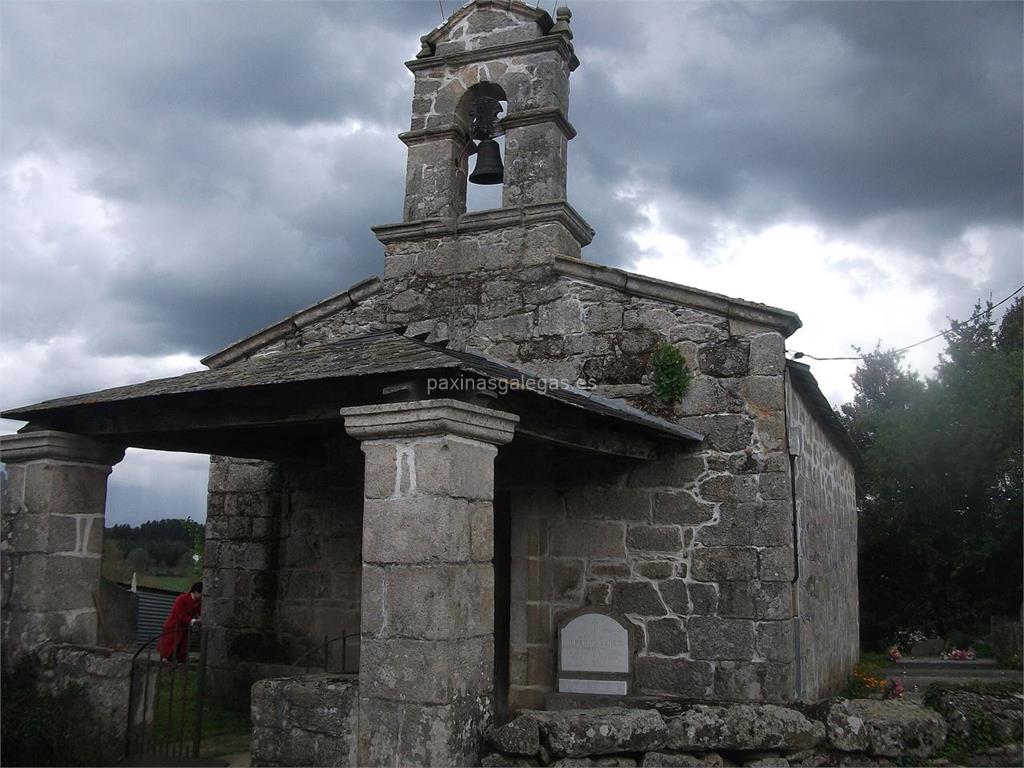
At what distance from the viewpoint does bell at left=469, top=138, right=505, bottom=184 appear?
7.96m

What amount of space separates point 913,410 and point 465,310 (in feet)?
46.4

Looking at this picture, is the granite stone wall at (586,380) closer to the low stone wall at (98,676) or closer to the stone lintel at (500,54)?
the stone lintel at (500,54)

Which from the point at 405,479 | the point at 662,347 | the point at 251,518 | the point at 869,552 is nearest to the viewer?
the point at 405,479

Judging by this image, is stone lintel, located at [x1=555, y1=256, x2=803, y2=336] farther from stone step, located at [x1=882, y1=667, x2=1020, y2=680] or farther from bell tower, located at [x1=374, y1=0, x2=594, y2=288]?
stone step, located at [x1=882, y1=667, x2=1020, y2=680]

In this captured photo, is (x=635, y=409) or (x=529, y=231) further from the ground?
(x=529, y=231)

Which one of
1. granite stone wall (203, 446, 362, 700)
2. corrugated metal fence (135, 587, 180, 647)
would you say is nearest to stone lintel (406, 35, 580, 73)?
granite stone wall (203, 446, 362, 700)

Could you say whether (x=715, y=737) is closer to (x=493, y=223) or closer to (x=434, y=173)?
(x=493, y=223)

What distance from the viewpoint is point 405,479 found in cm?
453

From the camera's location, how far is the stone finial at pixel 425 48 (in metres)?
8.09

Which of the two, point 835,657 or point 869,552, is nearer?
point 835,657

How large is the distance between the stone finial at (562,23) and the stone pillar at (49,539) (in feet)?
16.3

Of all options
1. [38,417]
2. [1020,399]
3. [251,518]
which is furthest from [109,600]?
[1020,399]

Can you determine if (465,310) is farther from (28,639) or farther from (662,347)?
(28,639)

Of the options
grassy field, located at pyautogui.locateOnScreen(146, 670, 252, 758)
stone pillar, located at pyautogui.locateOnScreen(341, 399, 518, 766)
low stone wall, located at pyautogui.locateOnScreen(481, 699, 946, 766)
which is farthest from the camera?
grassy field, located at pyautogui.locateOnScreen(146, 670, 252, 758)
